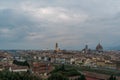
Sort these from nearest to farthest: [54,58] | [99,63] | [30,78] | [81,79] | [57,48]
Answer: [30,78] < [81,79] < [99,63] < [54,58] < [57,48]

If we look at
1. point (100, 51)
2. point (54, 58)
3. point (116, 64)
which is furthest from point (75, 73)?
point (100, 51)

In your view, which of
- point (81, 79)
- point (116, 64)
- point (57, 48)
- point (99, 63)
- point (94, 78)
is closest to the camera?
point (81, 79)

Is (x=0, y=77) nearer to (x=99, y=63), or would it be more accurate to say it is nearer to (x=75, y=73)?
(x=75, y=73)

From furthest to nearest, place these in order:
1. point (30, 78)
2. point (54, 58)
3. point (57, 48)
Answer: point (57, 48), point (54, 58), point (30, 78)

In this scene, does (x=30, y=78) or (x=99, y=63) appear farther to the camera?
(x=99, y=63)

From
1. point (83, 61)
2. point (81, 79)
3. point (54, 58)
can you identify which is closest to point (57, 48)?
point (54, 58)

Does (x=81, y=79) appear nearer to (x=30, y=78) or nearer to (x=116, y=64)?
(x=30, y=78)

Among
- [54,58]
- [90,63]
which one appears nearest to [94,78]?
[90,63]

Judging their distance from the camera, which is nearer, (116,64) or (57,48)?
(116,64)

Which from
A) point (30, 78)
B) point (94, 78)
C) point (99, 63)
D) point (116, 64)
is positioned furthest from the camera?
point (99, 63)
